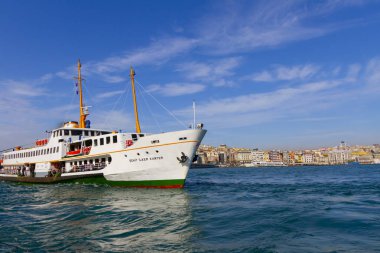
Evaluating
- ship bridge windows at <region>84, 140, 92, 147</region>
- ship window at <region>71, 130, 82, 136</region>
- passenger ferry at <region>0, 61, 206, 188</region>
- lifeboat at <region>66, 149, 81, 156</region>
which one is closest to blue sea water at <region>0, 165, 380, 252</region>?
passenger ferry at <region>0, 61, 206, 188</region>

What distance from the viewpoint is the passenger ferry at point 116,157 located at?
2500 centimetres

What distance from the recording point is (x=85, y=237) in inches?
444

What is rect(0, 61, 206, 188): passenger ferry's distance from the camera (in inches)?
984

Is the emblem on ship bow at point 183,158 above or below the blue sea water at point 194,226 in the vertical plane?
above

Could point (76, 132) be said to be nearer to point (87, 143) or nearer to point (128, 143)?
point (87, 143)

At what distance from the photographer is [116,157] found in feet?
90.5

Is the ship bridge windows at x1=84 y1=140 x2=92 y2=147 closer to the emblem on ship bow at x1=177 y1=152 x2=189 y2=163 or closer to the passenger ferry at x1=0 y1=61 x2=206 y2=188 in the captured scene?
the passenger ferry at x1=0 y1=61 x2=206 y2=188

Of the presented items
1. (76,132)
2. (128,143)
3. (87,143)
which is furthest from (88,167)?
(76,132)

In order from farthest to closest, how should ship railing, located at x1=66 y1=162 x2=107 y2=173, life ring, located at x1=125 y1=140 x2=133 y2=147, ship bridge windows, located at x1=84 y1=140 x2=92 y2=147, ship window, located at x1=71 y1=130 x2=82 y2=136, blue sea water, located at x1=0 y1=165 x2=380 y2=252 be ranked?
ship window, located at x1=71 y1=130 x2=82 y2=136
ship bridge windows, located at x1=84 y1=140 x2=92 y2=147
ship railing, located at x1=66 y1=162 x2=107 y2=173
life ring, located at x1=125 y1=140 x2=133 y2=147
blue sea water, located at x1=0 y1=165 x2=380 y2=252

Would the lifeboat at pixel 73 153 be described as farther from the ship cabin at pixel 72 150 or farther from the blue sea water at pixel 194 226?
the blue sea water at pixel 194 226

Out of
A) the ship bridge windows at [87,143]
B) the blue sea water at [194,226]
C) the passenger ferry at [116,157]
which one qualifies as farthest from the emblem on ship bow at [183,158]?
the ship bridge windows at [87,143]

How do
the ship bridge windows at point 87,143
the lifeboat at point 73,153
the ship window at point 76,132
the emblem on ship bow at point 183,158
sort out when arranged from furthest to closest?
the ship window at point 76,132 → the ship bridge windows at point 87,143 → the lifeboat at point 73,153 → the emblem on ship bow at point 183,158

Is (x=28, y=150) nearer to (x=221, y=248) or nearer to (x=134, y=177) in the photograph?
(x=134, y=177)

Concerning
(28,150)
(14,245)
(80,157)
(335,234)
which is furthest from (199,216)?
(28,150)
